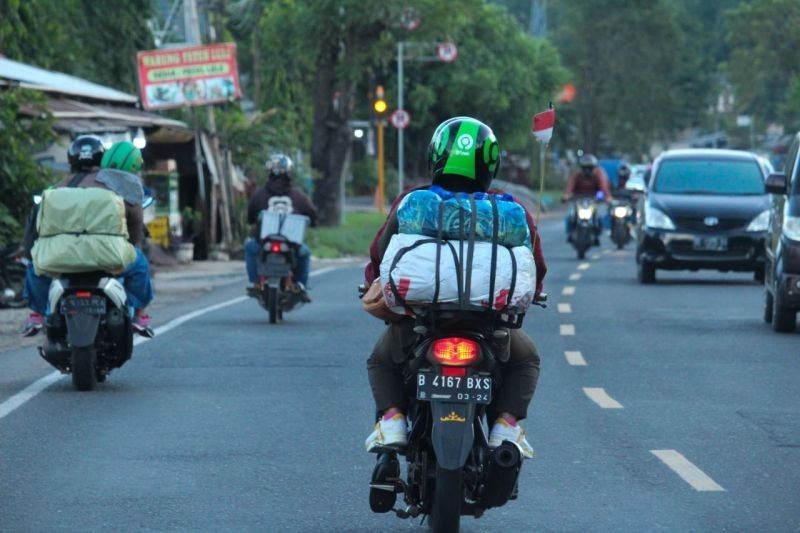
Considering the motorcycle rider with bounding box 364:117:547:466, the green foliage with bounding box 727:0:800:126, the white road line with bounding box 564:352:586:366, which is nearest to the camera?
the motorcycle rider with bounding box 364:117:547:466

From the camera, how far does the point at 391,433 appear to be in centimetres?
688

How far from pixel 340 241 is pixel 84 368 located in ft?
91.1

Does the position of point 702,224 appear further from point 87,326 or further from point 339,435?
point 339,435

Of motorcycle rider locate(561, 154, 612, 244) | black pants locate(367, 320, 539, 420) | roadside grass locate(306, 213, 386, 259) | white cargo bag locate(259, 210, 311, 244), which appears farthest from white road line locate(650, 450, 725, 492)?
roadside grass locate(306, 213, 386, 259)

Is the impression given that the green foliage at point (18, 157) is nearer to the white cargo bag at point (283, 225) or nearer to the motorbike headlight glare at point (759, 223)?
the white cargo bag at point (283, 225)

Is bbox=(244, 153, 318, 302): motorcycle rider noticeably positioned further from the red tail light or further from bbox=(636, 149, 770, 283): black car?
the red tail light

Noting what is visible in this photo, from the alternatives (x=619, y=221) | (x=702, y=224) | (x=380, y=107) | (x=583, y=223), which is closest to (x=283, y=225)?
(x=702, y=224)

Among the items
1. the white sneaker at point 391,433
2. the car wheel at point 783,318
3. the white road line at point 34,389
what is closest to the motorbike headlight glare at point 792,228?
the car wheel at point 783,318

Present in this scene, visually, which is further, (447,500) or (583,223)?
(583,223)

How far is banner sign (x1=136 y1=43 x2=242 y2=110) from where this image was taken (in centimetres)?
3288

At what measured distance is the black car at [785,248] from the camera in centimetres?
1678

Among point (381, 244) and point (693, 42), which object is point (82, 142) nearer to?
point (381, 244)

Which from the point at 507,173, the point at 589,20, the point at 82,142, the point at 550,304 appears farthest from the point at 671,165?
the point at 589,20

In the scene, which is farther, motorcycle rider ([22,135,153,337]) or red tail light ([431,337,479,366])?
motorcycle rider ([22,135,153,337])
